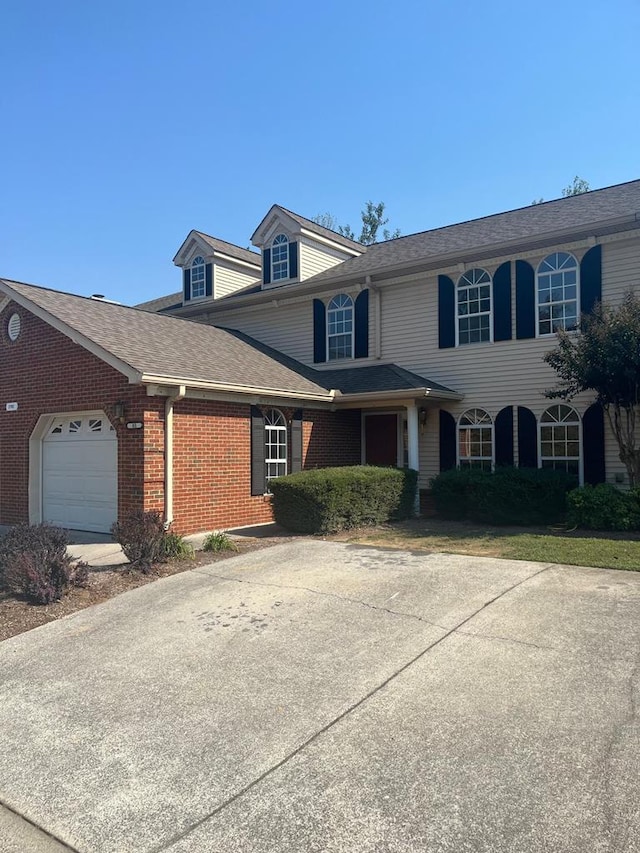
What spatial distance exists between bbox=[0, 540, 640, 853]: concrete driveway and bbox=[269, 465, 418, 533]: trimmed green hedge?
3.70m

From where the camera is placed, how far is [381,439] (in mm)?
15805

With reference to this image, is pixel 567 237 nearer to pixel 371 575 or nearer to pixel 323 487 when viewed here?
pixel 323 487

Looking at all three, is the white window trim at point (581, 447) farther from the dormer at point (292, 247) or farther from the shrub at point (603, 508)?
the dormer at point (292, 247)

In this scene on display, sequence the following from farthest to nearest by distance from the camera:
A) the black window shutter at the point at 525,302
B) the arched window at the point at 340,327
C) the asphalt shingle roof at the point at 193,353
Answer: the arched window at the point at 340,327, the black window shutter at the point at 525,302, the asphalt shingle roof at the point at 193,353

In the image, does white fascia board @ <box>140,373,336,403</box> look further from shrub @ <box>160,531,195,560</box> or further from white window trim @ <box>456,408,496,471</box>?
white window trim @ <box>456,408,496,471</box>

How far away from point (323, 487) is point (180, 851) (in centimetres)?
802

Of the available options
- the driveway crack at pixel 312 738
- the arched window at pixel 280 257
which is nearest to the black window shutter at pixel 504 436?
the arched window at pixel 280 257

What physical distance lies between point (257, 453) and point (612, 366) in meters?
6.69

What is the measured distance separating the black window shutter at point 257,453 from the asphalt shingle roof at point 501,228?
16.3 feet

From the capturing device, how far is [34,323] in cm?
1278

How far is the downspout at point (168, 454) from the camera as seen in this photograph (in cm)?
1084

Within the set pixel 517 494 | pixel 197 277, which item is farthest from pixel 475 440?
pixel 197 277

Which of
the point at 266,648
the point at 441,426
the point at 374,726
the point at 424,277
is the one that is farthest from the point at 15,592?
the point at 424,277

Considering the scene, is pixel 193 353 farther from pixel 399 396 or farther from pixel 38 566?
pixel 38 566
